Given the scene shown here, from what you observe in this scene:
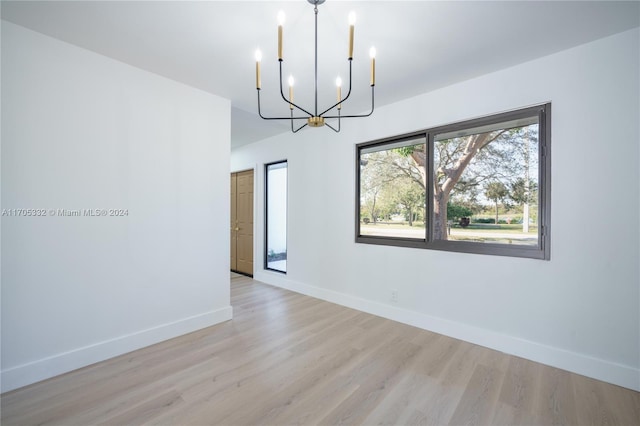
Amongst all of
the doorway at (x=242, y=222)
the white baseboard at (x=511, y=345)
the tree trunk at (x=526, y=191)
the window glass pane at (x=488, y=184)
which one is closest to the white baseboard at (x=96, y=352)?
the white baseboard at (x=511, y=345)

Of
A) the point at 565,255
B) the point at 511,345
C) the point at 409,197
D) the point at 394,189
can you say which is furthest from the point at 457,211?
the point at 511,345

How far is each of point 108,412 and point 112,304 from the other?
37.6 inches

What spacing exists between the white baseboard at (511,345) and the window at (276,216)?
147 centimetres

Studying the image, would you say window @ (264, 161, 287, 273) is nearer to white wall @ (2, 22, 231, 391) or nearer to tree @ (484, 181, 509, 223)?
white wall @ (2, 22, 231, 391)

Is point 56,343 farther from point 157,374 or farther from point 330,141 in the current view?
point 330,141

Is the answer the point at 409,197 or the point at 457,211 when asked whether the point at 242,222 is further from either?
the point at 457,211

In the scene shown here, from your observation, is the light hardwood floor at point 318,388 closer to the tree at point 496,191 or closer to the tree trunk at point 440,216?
the tree trunk at point 440,216

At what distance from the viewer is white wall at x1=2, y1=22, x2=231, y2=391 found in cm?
202

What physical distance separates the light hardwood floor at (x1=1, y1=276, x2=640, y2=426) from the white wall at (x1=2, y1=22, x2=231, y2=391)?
0.27 meters

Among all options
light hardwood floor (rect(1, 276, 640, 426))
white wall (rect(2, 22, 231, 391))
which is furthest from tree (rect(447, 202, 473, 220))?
white wall (rect(2, 22, 231, 391))

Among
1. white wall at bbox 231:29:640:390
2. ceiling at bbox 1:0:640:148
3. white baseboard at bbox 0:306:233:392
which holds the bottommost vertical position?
white baseboard at bbox 0:306:233:392

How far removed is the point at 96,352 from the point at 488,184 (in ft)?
12.5

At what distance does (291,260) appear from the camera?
4.51 metres

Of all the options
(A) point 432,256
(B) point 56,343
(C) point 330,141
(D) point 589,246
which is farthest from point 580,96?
(B) point 56,343
